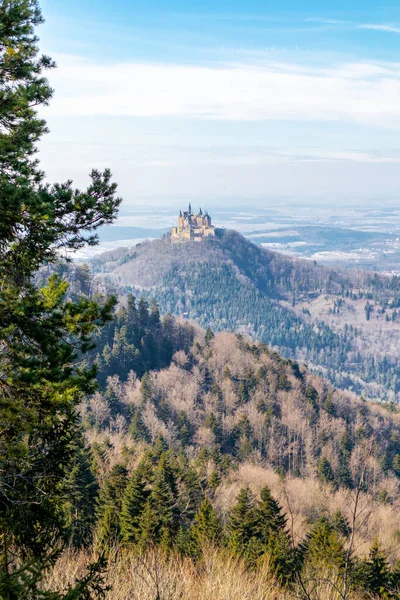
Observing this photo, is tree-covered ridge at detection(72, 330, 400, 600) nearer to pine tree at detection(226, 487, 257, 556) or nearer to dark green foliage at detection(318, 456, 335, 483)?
pine tree at detection(226, 487, 257, 556)

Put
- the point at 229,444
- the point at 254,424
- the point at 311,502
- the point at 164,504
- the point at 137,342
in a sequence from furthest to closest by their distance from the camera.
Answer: the point at 137,342, the point at 254,424, the point at 229,444, the point at 311,502, the point at 164,504

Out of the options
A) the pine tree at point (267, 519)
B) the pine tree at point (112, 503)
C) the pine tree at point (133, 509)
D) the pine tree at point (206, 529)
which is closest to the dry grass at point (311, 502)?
the pine tree at point (267, 519)

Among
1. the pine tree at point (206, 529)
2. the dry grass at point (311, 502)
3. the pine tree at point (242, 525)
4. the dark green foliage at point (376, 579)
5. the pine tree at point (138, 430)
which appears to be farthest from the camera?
the pine tree at point (138, 430)

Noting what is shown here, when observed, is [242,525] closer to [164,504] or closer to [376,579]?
[164,504]

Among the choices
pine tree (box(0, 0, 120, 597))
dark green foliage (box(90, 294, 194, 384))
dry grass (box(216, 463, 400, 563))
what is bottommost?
dry grass (box(216, 463, 400, 563))

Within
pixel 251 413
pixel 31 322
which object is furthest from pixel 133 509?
pixel 251 413

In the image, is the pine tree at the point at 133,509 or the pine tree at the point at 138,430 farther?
the pine tree at the point at 138,430

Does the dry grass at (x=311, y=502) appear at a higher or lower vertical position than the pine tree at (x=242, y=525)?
lower

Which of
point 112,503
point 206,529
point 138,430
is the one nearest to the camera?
point 206,529

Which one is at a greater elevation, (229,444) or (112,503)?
(112,503)

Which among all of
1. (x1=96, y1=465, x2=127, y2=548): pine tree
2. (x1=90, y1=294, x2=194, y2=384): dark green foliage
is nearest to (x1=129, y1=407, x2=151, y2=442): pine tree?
(x1=90, y1=294, x2=194, y2=384): dark green foliage

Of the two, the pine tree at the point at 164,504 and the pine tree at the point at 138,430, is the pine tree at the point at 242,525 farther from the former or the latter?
the pine tree at the point at 138,430

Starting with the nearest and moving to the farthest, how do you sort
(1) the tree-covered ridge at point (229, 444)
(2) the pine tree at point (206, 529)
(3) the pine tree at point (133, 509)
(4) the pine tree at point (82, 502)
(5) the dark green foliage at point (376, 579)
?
(5) the dark green foliage at point (376, 579) → (2) the pine tree at point (206, 529) → (3) the pine tree at point (133, 509) → (4) the pine tree at point (82, 502) → (1) the tree-covered ridge at point (229, 444)

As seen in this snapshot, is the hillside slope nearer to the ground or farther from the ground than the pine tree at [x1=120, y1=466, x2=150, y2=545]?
nearer to the ground
